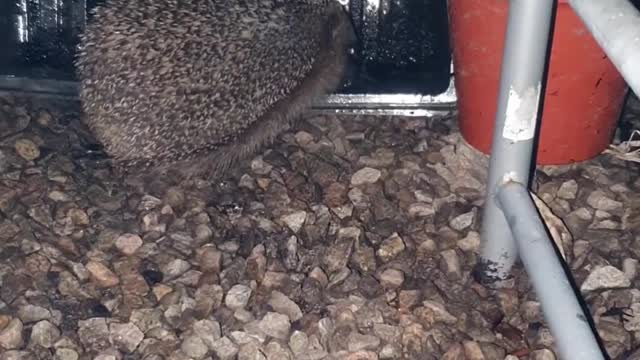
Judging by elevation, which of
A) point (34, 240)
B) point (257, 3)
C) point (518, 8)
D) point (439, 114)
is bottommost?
point (34, 240)

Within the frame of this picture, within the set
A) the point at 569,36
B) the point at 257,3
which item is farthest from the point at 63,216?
the point at 569,36

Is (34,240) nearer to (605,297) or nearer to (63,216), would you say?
(63,216)

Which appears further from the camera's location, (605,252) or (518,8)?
(605,252)

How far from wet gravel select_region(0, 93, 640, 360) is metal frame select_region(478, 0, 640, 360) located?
0.16 m


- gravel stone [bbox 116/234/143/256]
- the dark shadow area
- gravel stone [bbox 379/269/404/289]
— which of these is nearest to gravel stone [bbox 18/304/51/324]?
gravel stone [bbox 116/234/143/256]

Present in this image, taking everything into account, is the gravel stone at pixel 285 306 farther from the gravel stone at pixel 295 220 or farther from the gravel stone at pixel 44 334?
the gravel stone at pixel 44 334

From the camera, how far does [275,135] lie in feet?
8.14

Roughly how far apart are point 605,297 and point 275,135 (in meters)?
0.97

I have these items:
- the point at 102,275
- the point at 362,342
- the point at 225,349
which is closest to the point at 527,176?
the point at 362,342

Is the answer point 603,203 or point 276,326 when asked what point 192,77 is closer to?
point 276,326

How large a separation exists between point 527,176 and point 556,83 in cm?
32

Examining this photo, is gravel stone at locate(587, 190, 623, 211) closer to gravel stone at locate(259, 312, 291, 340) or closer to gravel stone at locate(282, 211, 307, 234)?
gravel stone at locate(282, 211, 307, 234)

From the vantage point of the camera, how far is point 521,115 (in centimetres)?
180

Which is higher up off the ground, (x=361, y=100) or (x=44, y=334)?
(x=361, y=100)
